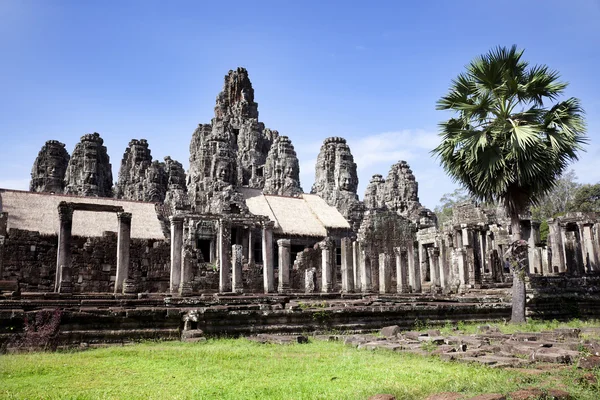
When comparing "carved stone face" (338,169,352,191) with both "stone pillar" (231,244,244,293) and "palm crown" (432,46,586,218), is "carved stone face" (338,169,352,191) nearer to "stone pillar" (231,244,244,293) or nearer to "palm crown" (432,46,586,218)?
"stone pillar" (231,244,244,293)

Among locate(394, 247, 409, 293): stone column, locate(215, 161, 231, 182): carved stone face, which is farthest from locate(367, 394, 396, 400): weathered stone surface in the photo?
locate(215, 161, 231, 182): carved stone face

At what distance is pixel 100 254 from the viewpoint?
24.3 meters

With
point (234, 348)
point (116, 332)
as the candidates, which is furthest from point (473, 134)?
point (116, 332)

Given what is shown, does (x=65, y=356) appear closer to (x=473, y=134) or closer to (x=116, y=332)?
(x=116, y=332)

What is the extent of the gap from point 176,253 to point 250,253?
12.0 m

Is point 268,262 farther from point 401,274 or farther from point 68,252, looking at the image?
point 68,252

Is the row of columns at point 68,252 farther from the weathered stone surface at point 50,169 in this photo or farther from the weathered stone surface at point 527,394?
the weathered stone surface at point 50,169

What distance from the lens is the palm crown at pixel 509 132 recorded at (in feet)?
48.9

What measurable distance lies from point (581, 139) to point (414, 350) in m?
9.68

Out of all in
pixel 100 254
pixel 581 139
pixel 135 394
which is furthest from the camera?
pixel 100 254

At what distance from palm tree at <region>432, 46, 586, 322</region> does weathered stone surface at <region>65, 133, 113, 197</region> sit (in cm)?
3462

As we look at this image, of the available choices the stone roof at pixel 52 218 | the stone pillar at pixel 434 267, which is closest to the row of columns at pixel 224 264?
the stone roof at pixel 52 218

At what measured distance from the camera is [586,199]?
48.8m

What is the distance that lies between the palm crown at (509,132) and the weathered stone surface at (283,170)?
34.1 m
